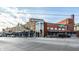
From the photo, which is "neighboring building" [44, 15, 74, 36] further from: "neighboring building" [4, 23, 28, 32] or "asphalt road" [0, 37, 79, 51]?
"neighboring building" [4, 23, 28, 32]

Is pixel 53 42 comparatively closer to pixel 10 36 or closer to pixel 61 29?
pixel 61 29

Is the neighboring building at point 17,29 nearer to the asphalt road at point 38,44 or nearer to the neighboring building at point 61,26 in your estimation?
the asphalt road at point 38,44

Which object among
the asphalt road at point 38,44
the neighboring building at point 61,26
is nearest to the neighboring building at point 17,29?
the asphalt road at point 38,44

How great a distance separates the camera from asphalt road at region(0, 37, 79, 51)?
480 centimetres

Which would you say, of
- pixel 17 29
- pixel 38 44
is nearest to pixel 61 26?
pixel 38 44

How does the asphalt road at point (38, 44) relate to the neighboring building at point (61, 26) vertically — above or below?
below

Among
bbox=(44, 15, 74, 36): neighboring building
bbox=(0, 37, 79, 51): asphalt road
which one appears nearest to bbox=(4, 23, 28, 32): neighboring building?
bbox=(0, 37, 79, 51): asphalt road

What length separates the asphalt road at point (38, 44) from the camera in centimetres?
480

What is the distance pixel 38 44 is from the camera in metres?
4.89

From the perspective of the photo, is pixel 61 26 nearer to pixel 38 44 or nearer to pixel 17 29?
pixel 38 44

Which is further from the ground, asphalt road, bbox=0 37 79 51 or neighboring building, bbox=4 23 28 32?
neighboring building, bbox=4 23 28 32
